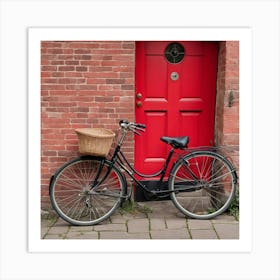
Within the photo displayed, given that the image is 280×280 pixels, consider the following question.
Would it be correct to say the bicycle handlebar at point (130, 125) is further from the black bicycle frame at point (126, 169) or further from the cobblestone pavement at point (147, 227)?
the cobblestone pavement at point (147, 227)

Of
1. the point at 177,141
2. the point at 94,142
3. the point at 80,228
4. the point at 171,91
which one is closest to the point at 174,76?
the point at 171,91

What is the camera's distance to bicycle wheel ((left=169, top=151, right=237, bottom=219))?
6117mm

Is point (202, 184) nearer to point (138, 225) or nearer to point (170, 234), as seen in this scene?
point (170, 234)

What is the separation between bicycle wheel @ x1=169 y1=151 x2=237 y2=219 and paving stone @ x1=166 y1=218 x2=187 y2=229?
10cm

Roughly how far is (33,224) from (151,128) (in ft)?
5.88

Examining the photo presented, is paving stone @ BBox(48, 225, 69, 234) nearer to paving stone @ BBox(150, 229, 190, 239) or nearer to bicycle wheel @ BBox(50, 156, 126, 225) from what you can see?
bicycle wheel @ BBox(50, 156, 126, 225)

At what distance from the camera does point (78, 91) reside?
6.22 m

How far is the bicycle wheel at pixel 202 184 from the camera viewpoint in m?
6.12

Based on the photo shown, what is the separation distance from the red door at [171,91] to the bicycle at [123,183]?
0.27 meters

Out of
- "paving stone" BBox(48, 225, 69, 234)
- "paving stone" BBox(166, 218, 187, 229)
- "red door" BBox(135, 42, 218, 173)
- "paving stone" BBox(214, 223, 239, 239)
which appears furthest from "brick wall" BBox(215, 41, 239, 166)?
"paving stone" BBox(48, 225, 69, 234)

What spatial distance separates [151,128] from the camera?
258 inches

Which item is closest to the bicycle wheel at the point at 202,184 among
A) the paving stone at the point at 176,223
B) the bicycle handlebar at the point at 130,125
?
the paving stone at the point at 176,223

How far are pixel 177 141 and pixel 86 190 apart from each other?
3.57ft

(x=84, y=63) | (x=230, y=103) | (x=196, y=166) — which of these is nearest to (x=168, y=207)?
(x=196, y=166)
